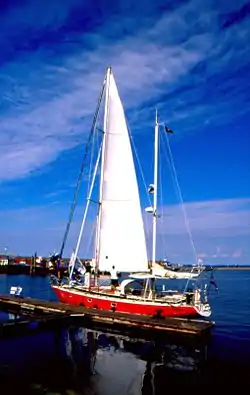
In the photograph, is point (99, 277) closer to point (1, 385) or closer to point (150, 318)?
point (150, 318)

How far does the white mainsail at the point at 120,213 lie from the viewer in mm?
37375

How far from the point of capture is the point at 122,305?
33312 millimetres

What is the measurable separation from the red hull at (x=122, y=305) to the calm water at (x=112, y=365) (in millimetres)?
3457

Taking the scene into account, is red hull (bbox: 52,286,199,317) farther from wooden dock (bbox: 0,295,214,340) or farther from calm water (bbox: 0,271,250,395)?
calm water (bbox: 0,271,250,395)

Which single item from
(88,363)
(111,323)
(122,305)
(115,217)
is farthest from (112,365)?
(115,217)

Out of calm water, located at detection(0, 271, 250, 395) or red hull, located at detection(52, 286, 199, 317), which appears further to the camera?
red hull, located at detection(52, 286, 199, 317)

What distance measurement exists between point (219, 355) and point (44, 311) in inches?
684

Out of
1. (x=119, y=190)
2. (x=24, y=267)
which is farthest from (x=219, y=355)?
(x=24, y=267)

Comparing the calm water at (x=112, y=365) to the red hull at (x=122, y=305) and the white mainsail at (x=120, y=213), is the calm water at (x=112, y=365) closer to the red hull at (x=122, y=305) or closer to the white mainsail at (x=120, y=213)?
the red hull at (x=122, y=305)

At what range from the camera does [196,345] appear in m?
26.4

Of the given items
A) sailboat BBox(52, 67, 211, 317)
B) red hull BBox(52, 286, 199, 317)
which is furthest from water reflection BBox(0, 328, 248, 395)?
sailboat BBox(52, 67, 211, 317)

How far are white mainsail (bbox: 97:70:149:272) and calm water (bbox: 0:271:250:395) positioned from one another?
8.70 meters

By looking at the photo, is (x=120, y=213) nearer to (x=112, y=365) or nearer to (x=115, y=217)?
(x=115, y=217)

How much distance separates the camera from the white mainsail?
123 feet
